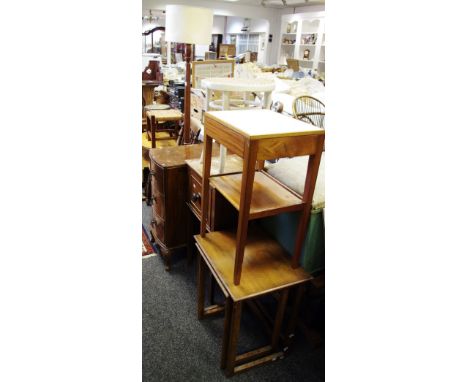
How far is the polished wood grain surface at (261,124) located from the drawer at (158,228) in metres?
1.06

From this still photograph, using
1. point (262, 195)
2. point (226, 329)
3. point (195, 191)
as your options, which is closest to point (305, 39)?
point (195, 191)

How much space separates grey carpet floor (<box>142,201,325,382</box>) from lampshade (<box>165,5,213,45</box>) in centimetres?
158

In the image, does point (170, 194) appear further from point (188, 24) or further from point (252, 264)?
point (188, 24)

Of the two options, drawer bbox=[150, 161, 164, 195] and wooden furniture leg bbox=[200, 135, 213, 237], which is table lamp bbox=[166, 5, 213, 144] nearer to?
drawer bbox=[150, 161, 164, 195]

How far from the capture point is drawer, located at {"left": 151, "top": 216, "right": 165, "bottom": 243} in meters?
2.17

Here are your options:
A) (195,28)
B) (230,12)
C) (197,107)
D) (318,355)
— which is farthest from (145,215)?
(230,12)

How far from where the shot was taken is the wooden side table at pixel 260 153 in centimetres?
107

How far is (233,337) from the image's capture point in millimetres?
1416

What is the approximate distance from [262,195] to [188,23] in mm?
1270

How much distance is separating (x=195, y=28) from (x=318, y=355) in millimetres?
2008

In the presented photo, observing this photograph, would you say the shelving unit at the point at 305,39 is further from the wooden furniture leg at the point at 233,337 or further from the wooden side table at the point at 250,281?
the wooden furniture leg at the point at 233,337

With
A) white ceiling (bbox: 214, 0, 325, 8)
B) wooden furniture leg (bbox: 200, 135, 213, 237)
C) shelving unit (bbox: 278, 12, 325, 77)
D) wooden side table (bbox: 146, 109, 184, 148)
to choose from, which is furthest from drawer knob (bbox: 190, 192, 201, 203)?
white ceiling (bbox: 214, 0, 325, 8)
